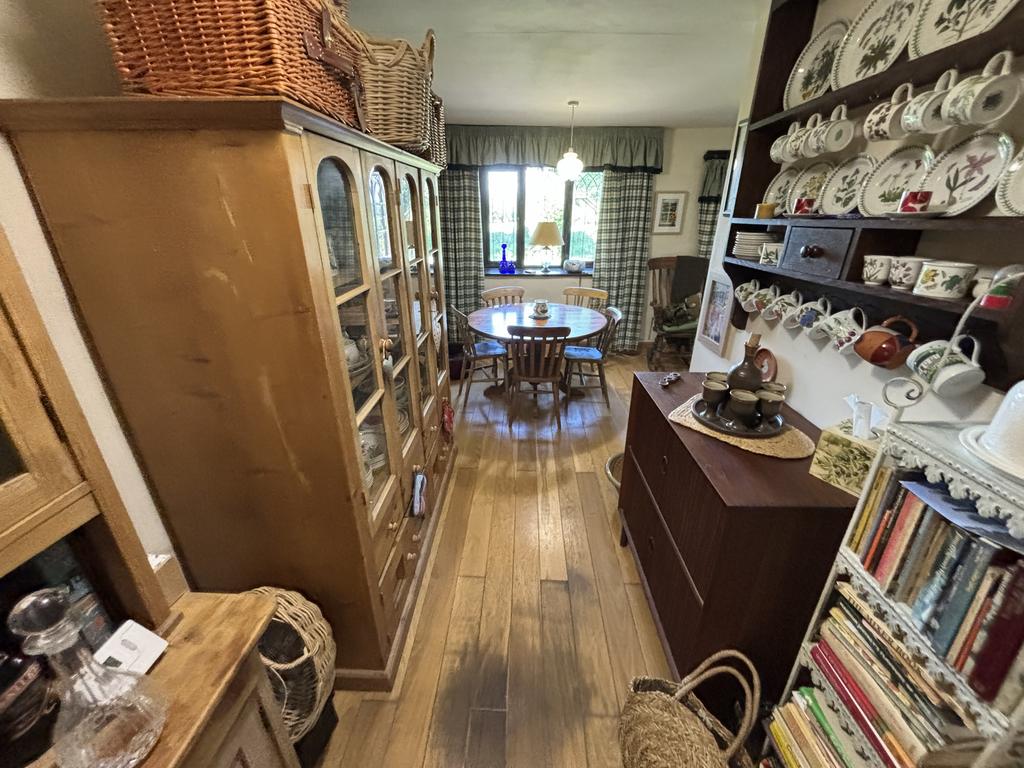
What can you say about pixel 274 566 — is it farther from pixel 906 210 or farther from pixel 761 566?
pixel 906 210

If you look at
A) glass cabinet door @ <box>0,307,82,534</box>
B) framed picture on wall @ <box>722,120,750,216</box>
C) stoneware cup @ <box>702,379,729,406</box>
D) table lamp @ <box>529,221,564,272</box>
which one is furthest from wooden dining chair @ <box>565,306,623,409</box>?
glass cabinet door @ <box>0,307,82,534</box>

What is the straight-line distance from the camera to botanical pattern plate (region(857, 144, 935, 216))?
1008 millimetres

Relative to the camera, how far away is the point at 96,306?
2.87ft

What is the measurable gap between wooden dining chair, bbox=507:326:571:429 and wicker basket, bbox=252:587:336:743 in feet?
6.27

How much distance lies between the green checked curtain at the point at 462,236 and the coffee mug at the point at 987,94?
3936mm

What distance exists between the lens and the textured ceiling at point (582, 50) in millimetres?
1810

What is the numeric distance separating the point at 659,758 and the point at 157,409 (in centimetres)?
154

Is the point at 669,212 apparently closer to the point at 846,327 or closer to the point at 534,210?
the point at 534,210

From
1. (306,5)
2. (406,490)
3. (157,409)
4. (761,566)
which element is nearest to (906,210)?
(761,566)

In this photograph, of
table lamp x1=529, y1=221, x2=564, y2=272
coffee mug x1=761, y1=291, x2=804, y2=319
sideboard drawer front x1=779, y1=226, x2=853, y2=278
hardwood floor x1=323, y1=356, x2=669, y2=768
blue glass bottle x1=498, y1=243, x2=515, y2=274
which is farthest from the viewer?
blue glass bottle x1=498, y1=243, x2=515, y2=274

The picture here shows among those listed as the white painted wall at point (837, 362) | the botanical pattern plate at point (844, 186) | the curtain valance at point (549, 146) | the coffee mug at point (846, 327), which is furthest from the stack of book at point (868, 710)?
the curtain valance at point (549, 146)

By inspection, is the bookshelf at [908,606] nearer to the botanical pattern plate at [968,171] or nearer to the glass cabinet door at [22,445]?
the botanical pattern plate at [968,171]

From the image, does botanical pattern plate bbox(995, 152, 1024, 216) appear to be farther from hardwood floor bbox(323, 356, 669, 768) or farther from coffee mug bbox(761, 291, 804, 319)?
hardwood floor bbox(323, 356, 669, 768)

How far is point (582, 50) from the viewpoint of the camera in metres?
2.25
